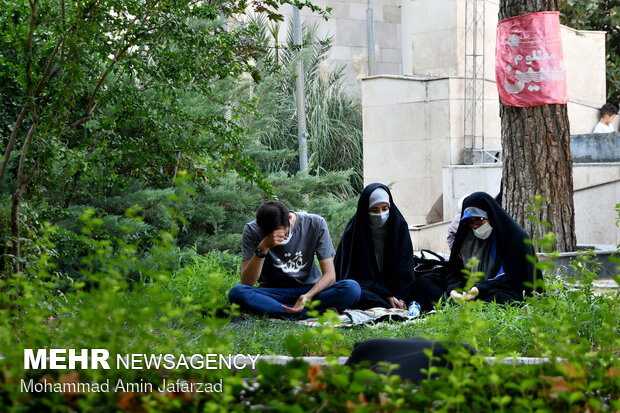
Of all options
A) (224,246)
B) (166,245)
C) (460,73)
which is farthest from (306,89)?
(166,245)

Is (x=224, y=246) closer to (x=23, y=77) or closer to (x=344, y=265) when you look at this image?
(x=344, y=265)

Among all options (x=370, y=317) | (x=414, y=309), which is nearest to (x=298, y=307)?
(x=370, y=317)

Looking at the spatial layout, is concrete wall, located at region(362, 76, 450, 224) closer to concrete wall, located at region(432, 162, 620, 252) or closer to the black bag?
concrete wall, located at region(432, 162, 620, 252)

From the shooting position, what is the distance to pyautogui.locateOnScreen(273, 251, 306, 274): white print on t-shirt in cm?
596

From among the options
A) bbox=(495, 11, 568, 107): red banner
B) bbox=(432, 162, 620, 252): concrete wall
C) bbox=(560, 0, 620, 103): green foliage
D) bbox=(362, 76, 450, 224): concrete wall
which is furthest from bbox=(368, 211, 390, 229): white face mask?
bbox=(560, 0, 620, 103): green foliage

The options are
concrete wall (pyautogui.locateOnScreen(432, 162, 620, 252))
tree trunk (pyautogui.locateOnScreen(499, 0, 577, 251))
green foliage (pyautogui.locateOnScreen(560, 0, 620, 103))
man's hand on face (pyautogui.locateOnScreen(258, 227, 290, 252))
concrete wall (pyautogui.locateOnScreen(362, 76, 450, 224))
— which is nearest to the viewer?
man's hand on face (pyautogui.locateOnScreen(258, 227, 290, 252))

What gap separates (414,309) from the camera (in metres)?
5.89

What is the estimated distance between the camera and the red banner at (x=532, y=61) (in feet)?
22.5

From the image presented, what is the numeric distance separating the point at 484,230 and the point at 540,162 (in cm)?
120

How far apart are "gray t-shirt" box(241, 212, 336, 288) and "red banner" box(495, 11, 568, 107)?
2.17m

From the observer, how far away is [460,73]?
12430 millimetres

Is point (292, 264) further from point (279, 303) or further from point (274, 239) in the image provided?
point (274, 239)

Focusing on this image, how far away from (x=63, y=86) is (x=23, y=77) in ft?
0.85

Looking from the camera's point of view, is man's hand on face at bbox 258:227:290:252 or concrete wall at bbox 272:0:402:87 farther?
concrete wall at bbox 272:0:402:87
